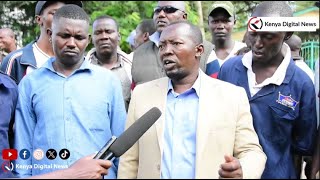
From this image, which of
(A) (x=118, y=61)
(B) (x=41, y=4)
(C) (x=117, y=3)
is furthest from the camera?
(C) (x=117, y=3)

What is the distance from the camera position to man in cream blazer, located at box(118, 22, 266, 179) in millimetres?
3637

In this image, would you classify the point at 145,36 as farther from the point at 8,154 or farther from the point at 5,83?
the point at 8,154

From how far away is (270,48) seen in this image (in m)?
4.36

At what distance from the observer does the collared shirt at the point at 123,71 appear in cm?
577

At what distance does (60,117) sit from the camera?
4.08 m

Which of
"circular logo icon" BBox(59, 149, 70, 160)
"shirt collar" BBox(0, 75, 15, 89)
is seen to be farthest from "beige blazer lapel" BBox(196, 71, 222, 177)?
"shirt collar" BBox(0, 75, 15, 89)

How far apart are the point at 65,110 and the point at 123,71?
191cm

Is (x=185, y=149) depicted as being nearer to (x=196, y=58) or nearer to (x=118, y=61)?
(x=196, y=58)

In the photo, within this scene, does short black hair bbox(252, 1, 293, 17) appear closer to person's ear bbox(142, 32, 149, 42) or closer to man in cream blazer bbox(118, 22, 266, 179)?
man in cream blazer bbox(118, 22, 266, 179)

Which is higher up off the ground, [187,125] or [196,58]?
[196,58]

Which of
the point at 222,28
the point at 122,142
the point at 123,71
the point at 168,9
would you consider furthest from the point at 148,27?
the point at 122,142

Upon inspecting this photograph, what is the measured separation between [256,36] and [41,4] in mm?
2238

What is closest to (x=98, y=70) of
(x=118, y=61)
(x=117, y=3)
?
(x=118, y=61)

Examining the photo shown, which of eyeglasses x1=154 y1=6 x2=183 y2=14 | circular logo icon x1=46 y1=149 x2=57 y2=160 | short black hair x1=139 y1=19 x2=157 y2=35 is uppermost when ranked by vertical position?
eyeglasses x1=154 y1=6 x2=183 y2=14
